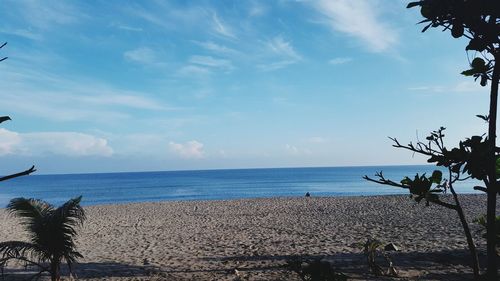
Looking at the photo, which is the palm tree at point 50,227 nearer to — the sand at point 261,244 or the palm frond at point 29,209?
the palm frond at point 29,209

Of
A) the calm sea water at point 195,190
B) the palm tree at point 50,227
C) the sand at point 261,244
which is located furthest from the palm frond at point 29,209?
the calm sea water at point 195,190

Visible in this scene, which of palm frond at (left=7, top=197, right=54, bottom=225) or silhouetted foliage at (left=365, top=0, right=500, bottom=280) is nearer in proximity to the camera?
silhouetted foliage at (left=365, top=0, right=500, bottom=280)

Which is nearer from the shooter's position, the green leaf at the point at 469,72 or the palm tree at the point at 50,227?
the green leaf at the point at 469,72

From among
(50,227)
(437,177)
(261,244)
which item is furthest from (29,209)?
(261,244)

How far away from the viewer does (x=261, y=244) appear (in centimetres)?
1238

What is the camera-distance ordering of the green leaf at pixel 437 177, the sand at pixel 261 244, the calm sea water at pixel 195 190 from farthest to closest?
the calm sea water at pixel 195 190
the sand at pixel 261 244
the green leaf at pixel 437 177

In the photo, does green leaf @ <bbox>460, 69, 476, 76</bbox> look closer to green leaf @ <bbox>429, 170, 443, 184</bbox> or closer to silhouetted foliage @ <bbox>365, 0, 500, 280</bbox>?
silhouetted foliage @ <bbox>365, 0, 500, 280</bbox>

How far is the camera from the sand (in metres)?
8.95

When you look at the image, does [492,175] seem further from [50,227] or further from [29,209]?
[29,209]

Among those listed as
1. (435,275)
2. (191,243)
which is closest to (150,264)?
(191,243)

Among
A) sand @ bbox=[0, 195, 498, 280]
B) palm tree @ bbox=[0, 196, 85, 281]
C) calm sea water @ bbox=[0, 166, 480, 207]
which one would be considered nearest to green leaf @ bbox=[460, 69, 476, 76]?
palm tree @ bbox=[0, 196, 85, 281]

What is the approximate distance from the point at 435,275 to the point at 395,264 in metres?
1.16

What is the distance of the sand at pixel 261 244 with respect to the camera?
8953 mm

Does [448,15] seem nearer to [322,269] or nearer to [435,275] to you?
[322,269]
